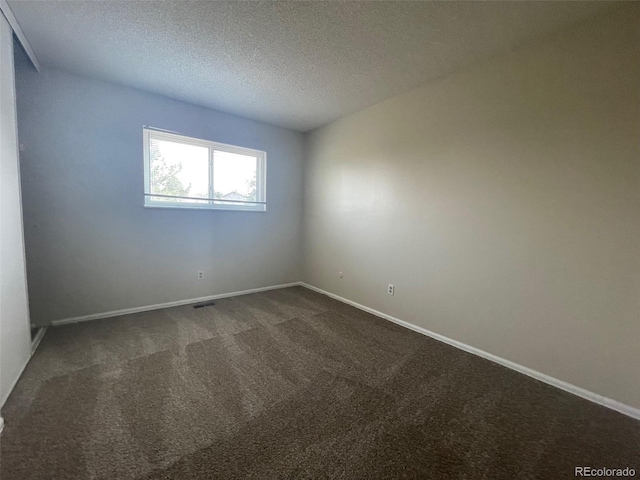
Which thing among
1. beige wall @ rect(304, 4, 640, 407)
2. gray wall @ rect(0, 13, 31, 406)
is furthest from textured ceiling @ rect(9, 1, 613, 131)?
gray wall @ rect(0, 13, 31, 406)

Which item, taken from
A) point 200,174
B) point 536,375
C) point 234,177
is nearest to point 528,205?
point 536,375

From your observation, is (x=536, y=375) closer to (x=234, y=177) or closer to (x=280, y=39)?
(x=280, y=39)

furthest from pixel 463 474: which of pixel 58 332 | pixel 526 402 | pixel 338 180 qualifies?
pixel 58 332

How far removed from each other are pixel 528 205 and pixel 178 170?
3.78 metres

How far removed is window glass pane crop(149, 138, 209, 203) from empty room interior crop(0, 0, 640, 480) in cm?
3

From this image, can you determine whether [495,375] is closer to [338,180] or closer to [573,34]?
[573,34]

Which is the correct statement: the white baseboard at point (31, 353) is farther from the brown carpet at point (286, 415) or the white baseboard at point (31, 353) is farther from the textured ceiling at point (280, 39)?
the textured ceiling at point (280, 39)

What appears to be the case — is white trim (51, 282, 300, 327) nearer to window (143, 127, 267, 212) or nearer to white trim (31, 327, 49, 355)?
white trim (31, 327, 49, 355)

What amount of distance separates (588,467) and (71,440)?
8.73 ft

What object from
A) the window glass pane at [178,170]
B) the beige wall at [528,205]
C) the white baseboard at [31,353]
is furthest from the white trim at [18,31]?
the beige wall at [528,205]

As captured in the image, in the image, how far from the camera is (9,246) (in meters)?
1.64

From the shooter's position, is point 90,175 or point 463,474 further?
point 90,175

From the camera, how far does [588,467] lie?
1.23 m

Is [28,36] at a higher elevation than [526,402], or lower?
higher
